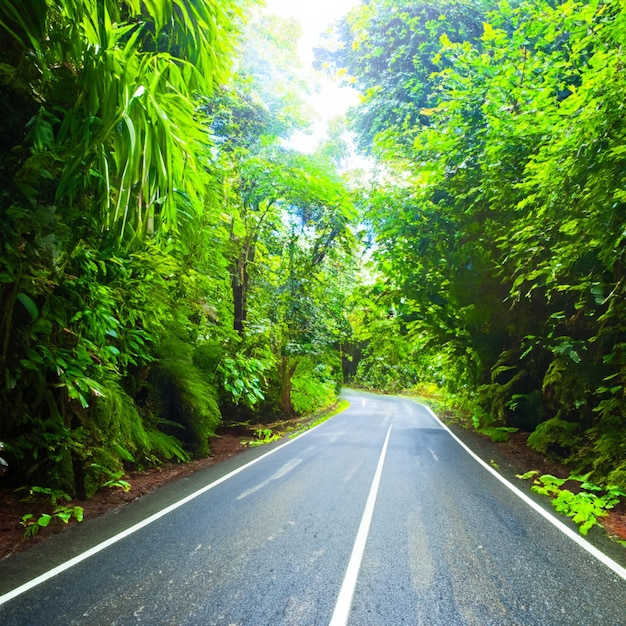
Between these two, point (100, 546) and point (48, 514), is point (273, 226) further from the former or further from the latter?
point (100, 546)

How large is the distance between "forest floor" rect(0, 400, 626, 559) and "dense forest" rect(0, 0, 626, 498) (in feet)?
1.01

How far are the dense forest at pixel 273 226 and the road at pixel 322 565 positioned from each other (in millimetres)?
1519

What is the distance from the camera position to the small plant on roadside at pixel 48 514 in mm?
3924

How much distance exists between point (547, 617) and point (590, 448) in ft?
15.8

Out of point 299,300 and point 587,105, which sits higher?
point 587,105

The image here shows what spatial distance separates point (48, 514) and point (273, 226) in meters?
9.66

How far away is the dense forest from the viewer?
2.88 metres

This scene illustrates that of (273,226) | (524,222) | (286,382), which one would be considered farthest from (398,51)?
(286,382)

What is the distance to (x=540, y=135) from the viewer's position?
711cm

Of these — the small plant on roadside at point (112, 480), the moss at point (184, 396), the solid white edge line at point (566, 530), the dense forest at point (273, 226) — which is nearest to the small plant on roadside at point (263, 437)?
the dense forest at point (273, 226)

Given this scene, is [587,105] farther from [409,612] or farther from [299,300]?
[299,300]

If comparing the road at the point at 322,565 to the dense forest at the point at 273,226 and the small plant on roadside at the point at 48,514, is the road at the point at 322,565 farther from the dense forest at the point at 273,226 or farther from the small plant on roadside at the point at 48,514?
the dense forest at the point at 273,226

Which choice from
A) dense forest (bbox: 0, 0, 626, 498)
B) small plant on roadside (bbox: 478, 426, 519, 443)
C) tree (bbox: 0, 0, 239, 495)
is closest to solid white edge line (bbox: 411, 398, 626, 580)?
dense forest (bbox: 0, 0, 626, 498)

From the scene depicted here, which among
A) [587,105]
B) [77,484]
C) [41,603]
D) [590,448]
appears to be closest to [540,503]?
[590,448]
